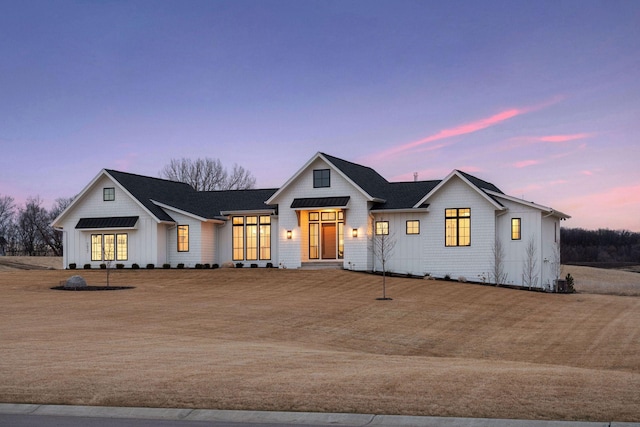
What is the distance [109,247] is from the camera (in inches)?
1903

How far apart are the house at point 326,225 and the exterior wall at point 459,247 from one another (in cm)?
6

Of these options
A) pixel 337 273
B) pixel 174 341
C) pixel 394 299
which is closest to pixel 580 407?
pixel 174 341

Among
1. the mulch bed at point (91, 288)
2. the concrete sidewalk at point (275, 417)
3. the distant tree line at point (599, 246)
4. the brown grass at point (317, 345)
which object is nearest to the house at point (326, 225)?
the brown grass at point (317, 345)

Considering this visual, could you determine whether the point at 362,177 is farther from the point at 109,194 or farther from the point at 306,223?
the point at 109,194

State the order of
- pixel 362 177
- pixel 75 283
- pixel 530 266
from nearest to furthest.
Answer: pixel 75 283 < pixel 530 266 < pixel 362 177

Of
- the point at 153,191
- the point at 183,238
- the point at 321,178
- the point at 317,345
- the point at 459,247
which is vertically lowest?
the point at 317,345

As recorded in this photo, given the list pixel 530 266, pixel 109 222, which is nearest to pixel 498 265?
pixel 530 266

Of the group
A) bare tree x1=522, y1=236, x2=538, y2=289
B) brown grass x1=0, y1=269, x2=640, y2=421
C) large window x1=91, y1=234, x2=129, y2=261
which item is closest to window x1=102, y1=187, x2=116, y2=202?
large window x1=91, y1=234, x2=129, y2=261

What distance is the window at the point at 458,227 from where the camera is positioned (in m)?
42.3

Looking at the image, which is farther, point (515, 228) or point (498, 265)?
point (515, 228)

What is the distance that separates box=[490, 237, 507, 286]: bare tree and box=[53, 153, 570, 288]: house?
139 millimetres

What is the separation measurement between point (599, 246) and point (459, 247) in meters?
98.3

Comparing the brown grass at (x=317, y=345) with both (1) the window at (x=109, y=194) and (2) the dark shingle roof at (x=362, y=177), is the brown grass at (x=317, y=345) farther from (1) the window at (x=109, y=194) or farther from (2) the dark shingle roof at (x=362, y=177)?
(2) the dark shingle roof at (x=362, y=177)

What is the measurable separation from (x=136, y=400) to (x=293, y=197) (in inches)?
1299
